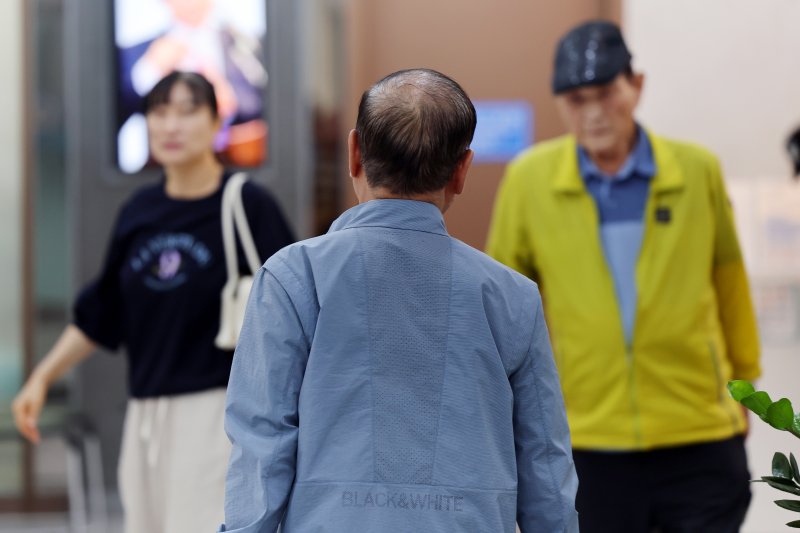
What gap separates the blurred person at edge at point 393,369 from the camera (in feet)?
6.01

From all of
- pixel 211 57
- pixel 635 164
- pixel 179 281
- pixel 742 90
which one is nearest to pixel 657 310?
pixel 635 164

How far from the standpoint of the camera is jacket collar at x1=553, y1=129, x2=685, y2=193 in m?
3.12

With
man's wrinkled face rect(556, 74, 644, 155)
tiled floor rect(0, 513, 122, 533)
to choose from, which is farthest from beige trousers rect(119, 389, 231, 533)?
tiled floor rect(0, 513, 122, 533)

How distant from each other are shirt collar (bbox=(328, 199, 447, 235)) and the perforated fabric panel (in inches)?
0.5

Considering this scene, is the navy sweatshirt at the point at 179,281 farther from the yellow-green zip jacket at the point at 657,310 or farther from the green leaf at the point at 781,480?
the green leaf at the point at 781,480

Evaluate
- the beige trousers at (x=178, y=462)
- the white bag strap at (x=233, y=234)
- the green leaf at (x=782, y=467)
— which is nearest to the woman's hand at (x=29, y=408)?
the beige trousers at (x=178, y=462)

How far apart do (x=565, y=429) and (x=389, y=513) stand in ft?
1.14

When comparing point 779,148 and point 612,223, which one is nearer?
point 612,223

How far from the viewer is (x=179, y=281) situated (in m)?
3.19

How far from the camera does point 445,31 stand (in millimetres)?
4809

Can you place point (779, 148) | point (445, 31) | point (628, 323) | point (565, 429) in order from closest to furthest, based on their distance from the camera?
1. point (565, 429)
2. point (628, 323)
3. point (779, 148)
4. point (445, 31)

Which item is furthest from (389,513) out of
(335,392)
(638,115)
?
(638,115)

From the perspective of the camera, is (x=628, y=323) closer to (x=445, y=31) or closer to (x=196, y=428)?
(x=196, y=428)

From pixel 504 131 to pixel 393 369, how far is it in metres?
3.06
